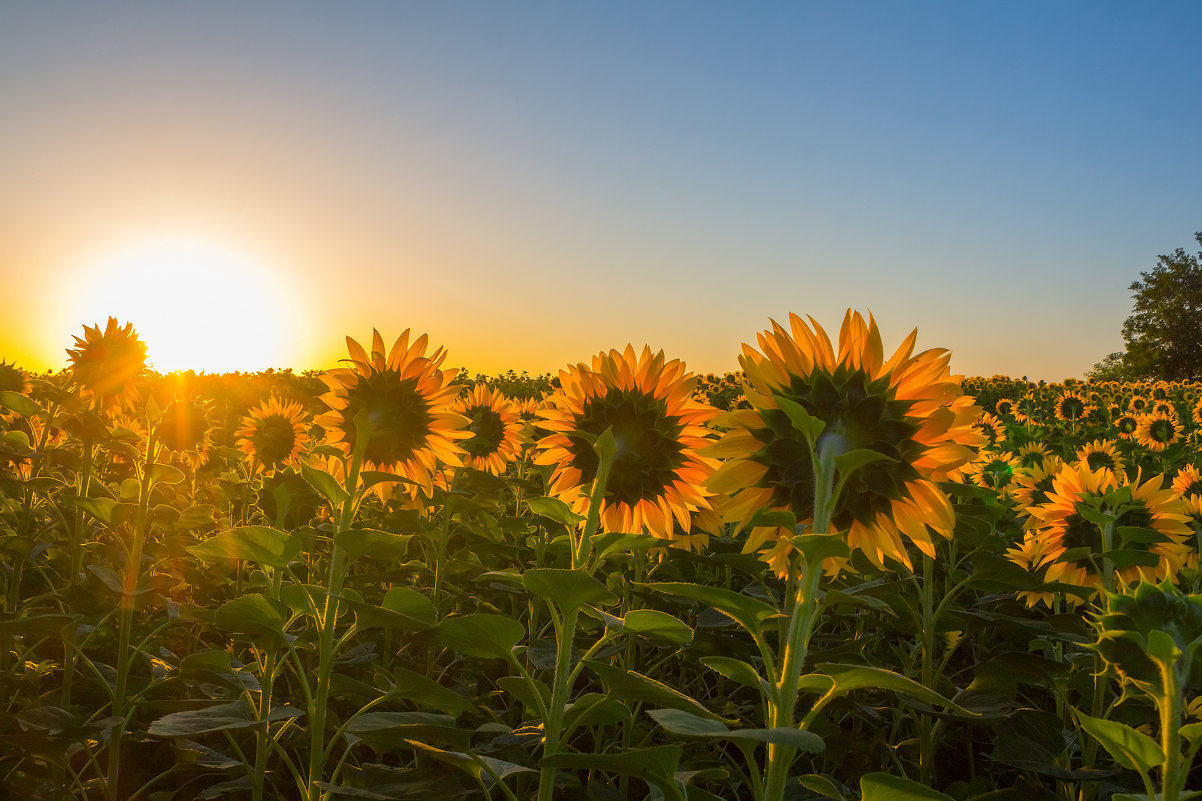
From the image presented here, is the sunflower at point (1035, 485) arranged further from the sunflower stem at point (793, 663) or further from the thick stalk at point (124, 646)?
the thick stalk at point (124, 646)

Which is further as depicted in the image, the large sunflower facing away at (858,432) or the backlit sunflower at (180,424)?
the backlit sunflower at (180,424)

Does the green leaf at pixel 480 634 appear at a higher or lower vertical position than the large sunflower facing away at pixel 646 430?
lower

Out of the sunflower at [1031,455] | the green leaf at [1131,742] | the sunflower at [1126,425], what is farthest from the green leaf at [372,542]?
the sunflower at [1126,425]

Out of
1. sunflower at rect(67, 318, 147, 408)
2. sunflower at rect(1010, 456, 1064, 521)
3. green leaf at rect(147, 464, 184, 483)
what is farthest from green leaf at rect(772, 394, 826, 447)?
sunflower at rect(67, 318, 147, 408)

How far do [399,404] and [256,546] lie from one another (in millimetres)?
760

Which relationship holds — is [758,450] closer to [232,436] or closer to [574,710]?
[574,710]

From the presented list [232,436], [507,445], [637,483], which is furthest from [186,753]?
[232,436]

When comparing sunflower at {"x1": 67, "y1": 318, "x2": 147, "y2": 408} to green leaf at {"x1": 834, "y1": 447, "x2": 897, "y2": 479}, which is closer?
green leaf at {"x1": 834, "y1": 447, "x2": 897, "y2": 479}

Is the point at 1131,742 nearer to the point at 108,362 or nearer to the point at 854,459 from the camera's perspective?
the point at 854,459

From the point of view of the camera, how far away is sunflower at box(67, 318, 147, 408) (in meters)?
3.80

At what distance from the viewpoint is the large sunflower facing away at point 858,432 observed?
1.46 metres

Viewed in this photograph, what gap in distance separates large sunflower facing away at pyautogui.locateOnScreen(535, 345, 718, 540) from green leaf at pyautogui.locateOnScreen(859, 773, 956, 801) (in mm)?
878

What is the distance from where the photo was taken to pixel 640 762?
1298 mm

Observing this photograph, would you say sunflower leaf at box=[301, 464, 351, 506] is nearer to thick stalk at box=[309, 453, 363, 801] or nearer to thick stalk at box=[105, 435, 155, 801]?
thick stalk at box=[309, 453, 363, 801]
